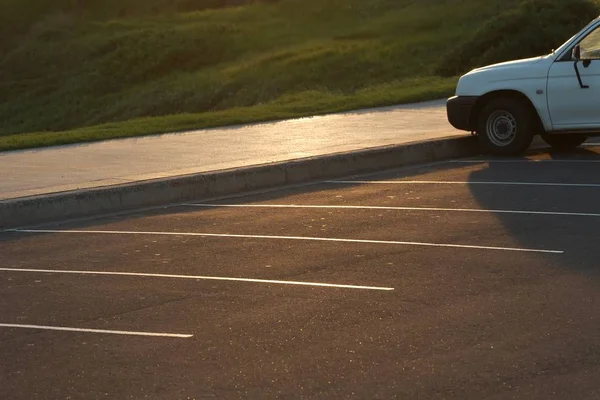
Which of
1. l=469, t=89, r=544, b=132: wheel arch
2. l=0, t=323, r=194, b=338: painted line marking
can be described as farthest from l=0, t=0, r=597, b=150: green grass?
l=0, t=323, r=194, b=338: painted line marking

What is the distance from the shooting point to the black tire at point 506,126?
15.9 metres

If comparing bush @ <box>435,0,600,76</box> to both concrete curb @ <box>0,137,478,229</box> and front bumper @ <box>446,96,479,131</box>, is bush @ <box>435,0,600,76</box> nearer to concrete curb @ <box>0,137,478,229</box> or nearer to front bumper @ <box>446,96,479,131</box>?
front bumper @ <box>446,96,479,131</box>

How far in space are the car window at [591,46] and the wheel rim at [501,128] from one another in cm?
124

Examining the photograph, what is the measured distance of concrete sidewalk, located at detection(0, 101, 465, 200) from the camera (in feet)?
46.6

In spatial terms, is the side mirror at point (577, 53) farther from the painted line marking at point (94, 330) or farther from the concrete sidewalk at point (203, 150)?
the painted line marking at point (94, 330)

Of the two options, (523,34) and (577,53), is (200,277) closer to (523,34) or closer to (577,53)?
(577,53)

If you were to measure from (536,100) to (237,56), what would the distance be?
1770 inches

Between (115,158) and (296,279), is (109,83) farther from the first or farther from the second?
(296,279)

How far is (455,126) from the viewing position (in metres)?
16.6

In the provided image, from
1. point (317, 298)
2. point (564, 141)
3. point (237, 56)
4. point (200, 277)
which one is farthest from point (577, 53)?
point (237, 56)

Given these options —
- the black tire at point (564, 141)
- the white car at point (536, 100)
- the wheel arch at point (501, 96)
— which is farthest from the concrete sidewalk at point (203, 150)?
the black tire at point (564, 141)

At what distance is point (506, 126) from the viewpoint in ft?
53.0

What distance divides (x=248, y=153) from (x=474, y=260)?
6888 mm

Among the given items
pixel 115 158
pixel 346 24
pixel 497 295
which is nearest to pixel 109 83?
pixel 346 24
